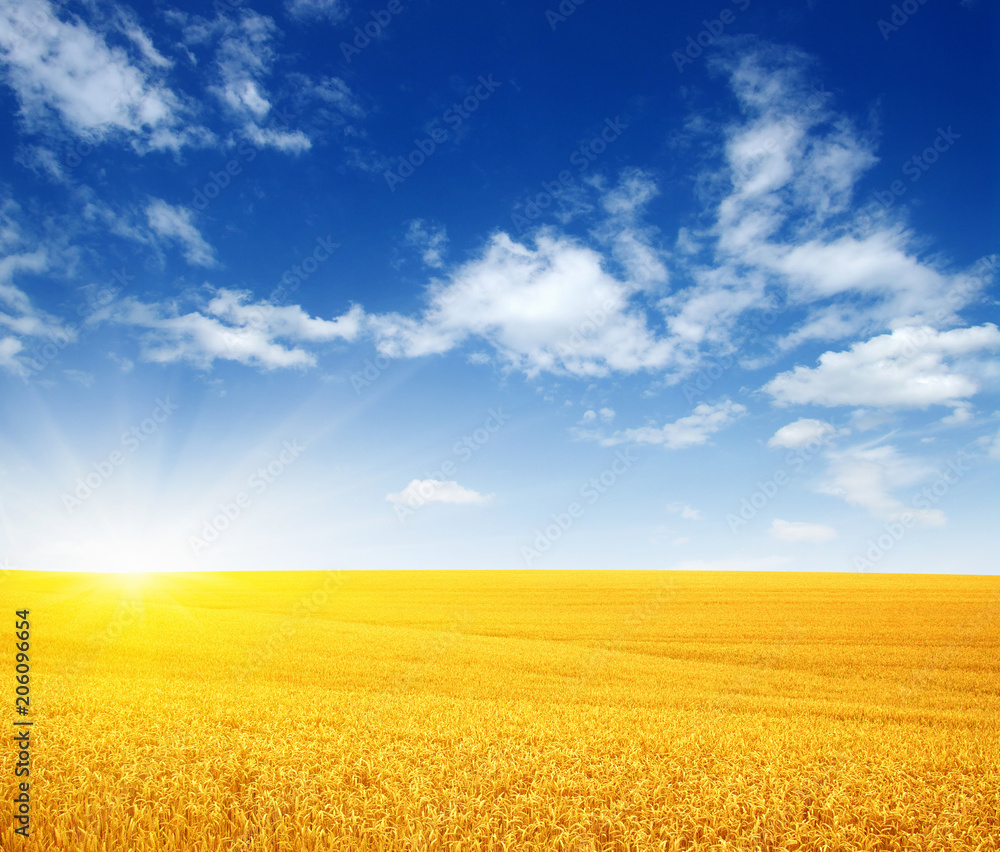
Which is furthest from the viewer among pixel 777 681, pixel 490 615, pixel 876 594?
pixel 876 594

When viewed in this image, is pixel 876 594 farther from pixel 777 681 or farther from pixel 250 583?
pixel 250 583

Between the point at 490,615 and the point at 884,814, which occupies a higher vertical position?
the point at 884,814

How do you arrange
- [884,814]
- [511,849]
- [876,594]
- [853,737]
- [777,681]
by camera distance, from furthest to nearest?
1. [876,594]
2. [777,681]
3. [853,737]
4. [884,814]
5. [511,849]

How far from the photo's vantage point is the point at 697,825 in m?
4.82

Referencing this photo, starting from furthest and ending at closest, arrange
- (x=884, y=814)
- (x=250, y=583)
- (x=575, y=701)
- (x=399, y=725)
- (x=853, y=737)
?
(x=250, y=583) → (x=575, y=701) → (x=853, y=737) → (x=399, y=725) → (x=884, y=814)

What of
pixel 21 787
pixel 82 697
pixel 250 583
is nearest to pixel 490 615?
pixel 82 697

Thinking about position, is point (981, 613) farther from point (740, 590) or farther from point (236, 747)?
point (236, 747)

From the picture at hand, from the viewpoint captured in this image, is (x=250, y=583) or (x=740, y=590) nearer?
(x=740, y=590)

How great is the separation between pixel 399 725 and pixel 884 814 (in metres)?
5.19

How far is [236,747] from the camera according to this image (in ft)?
20.5

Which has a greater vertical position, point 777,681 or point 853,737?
point 853,737

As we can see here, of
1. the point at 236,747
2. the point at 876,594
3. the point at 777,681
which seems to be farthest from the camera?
the point at 876,594

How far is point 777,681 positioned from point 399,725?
531 inches

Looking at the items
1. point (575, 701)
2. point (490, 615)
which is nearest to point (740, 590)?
point (490, 615)
